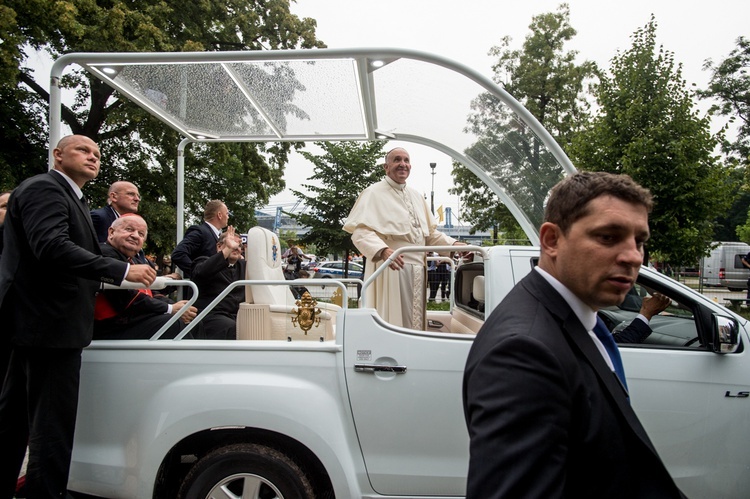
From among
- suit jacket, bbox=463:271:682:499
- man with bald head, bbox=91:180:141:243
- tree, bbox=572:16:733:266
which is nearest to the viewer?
suit jacket, bbox=463:271:682:499

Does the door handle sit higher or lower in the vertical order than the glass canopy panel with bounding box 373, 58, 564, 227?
lower

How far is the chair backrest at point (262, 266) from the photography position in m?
4.20

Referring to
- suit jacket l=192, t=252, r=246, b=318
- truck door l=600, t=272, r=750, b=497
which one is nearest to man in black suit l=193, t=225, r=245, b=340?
suit jacket l=192, t=252, r=246, b=318

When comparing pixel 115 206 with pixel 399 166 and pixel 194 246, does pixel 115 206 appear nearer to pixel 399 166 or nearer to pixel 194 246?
pixel 194 246

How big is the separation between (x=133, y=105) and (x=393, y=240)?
39.6 ft

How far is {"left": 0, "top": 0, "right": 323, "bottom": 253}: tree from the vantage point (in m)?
12.8

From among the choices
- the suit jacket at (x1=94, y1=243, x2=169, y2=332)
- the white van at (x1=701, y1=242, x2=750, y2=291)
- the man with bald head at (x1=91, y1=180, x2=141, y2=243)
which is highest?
the man with bald head at (x1=91, y1=180, x2=141, y2=243)

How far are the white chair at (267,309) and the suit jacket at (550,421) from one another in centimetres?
235

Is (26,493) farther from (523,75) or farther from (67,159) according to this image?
(523,75)

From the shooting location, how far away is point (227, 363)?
2.75 m

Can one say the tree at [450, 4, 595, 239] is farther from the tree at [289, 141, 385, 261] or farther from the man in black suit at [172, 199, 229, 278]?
the man in black suit at [172, 199, 229, 278]

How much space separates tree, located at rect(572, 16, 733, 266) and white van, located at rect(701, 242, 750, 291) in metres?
19.5

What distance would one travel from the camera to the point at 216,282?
14.4 ft

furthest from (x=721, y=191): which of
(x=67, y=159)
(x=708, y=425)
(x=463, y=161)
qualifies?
(x=67, y=159)
